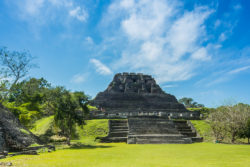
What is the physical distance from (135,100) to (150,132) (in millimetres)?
20034

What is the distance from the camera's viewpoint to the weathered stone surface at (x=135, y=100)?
1160 inches

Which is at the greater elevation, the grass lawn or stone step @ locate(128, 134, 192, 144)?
the grass lawn

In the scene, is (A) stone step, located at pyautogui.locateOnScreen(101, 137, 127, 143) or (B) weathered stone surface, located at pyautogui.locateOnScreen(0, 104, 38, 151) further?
(A) stone step, located at pyautogui.locateOnScreen(101, 137, 127, 143)

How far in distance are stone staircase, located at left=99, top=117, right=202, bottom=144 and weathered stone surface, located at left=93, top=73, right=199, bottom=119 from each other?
271 inches

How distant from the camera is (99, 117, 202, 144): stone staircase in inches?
555

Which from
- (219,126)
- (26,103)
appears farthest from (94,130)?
(219,126)

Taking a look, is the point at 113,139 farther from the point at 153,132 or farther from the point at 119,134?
the point at 153,132

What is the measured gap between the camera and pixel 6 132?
8500 mm

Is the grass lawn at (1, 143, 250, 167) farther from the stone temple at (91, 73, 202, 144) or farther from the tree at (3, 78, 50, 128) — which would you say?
the tree at (3, 78, 50, 128)

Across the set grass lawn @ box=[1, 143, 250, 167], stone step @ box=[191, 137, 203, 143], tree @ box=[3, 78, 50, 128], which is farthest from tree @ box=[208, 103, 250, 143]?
tree @ box=[3, 78, 50, 128]

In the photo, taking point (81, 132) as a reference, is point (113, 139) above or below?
below

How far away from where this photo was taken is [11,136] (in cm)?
848

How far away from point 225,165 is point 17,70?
61.4ft

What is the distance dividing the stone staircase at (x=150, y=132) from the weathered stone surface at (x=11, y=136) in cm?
668
